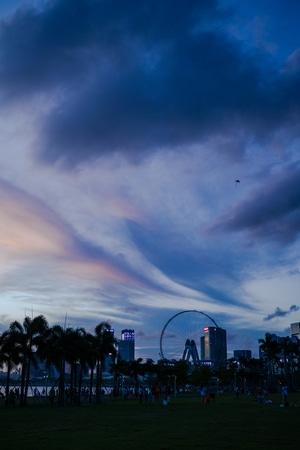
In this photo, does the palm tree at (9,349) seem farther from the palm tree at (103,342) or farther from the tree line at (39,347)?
the palm tree at (103,342)

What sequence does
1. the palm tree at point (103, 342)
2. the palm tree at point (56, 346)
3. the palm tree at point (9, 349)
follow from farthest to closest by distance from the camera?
the palm tree at point (103, 342)
the palm tree at point (56, 346)
the palm tree at point (9, 349)

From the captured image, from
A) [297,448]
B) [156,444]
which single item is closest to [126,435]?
[156,444]

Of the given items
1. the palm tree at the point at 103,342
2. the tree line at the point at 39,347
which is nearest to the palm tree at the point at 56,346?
the tree line at the point at 39,347

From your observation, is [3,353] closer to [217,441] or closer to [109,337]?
[109,337]

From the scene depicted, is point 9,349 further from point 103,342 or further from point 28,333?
point 103,342

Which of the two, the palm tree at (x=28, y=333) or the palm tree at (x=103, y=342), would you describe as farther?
the palm tree at (x=103, y=342)

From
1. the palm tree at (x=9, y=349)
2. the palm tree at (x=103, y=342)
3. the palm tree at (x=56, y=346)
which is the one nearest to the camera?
the palm tree at (x=9, y=349)

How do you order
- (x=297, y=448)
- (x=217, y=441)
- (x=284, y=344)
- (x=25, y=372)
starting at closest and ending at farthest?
(x=297, y=448) → (x=217, y=441) → (x=25, y=372) → (x=284, y=344)

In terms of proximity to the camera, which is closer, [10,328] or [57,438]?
[57,438]

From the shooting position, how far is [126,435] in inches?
899

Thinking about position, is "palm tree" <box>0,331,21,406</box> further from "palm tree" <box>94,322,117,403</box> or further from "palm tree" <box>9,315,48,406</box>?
"palm tree" <box>94,322,117,403</box>

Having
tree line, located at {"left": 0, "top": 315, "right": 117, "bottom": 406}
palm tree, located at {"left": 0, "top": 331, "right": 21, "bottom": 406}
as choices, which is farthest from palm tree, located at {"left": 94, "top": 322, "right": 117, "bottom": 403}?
palm tree, located at {"left": 0, "top": 331, "right": 21, "bottom": 406}

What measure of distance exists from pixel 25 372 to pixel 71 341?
8.84 m

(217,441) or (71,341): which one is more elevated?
(71,341)
